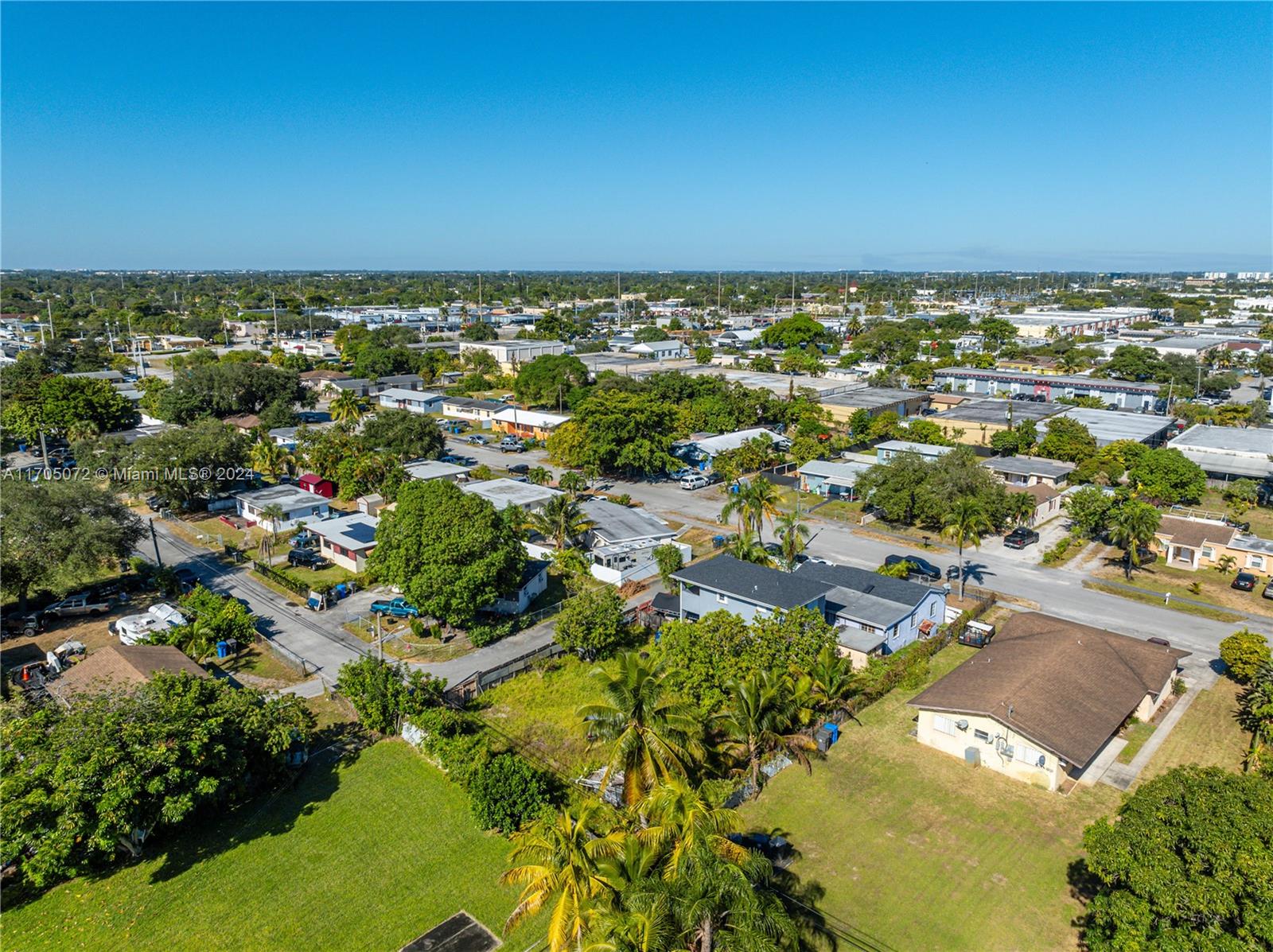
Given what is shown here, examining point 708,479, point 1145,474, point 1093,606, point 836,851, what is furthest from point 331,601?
point 1145,474

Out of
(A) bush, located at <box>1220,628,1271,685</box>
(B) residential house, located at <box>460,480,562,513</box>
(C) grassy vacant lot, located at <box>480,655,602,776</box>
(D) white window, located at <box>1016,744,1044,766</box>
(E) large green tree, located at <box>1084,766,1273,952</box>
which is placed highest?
(E) large green tree, located at <box>1084,766,1273,952</box>

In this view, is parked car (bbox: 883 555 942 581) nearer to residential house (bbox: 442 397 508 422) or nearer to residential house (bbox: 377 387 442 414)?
residential house (bbox: 442 397 508 422)

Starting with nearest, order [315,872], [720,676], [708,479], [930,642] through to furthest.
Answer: [315,872]
[720,676]
[930,642]
[708,479]

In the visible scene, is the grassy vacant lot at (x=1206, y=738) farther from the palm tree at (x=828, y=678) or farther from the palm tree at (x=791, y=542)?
the palm tree at (x=791, y=542)

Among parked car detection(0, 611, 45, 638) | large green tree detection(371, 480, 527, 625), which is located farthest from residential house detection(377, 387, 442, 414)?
large green tree detection(371, 480, 527, 625)

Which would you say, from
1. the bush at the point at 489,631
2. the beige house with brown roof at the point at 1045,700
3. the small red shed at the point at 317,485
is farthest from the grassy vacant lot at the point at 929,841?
the small red shed at the point at 317,485

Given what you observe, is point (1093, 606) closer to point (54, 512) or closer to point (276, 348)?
point (54, 512)
